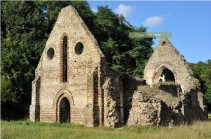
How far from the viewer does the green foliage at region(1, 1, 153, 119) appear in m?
27.0

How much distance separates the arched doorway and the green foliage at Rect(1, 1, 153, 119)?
5.58 meters

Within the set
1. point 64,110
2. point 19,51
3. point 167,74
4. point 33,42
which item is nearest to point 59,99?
point 64,110

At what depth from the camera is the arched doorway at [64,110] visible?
848 inches

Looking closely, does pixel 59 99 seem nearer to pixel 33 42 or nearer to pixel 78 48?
pixel 78 48

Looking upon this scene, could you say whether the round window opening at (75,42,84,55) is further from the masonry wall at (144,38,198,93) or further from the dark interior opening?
the dark interior opening

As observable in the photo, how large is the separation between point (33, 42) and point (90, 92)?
1349 cm

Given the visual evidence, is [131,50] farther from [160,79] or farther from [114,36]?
[160,79]

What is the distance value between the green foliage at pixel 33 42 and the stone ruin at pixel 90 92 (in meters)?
4.70

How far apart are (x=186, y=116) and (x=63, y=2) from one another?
19996 millimetres

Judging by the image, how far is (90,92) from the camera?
19.1 metres

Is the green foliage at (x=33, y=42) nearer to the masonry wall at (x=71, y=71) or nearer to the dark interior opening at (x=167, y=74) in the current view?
the masonry wall at (x=71, y=71)

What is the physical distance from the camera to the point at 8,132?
→ 1432 centimetres

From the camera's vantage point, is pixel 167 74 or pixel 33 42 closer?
pixel 167 74

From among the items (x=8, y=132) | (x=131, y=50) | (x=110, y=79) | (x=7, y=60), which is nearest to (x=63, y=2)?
(x=131, y=50)
